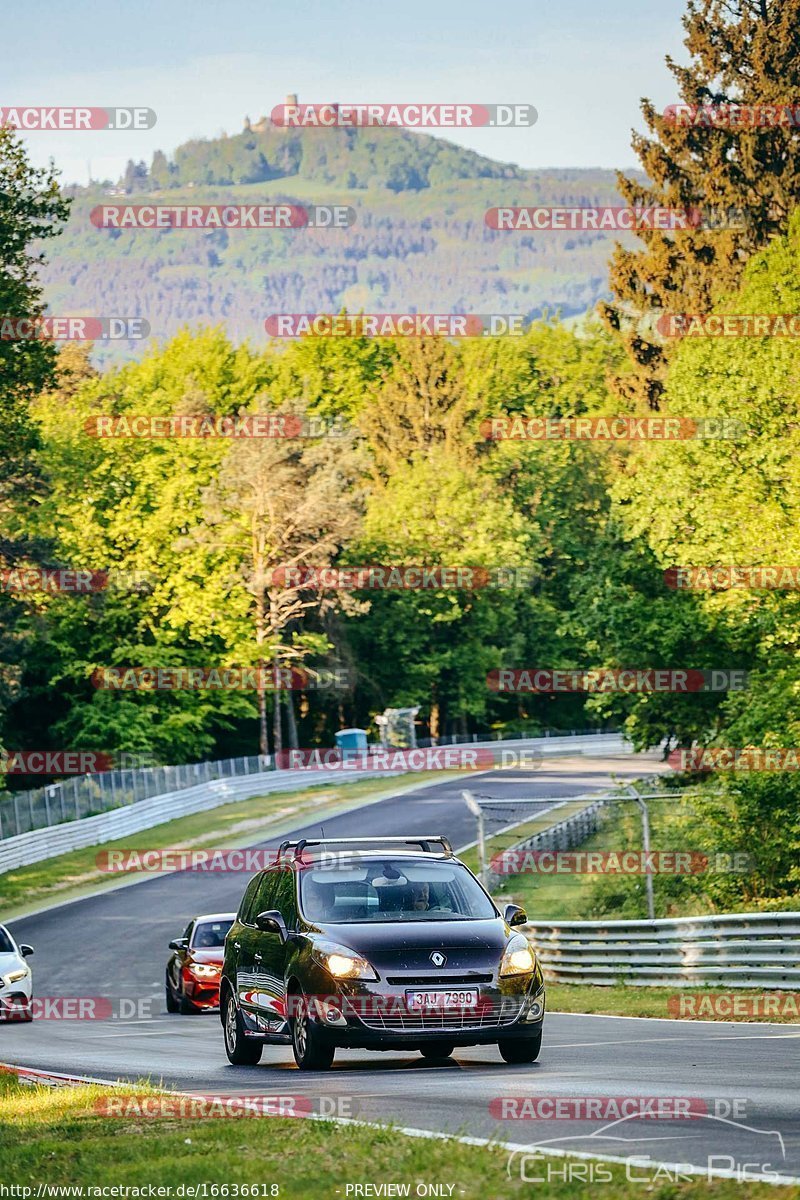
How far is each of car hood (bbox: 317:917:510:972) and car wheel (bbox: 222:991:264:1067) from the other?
1.88 meters

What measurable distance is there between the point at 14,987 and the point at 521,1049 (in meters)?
12.9

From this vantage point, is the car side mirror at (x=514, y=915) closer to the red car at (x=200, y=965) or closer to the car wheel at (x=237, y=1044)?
the car wheel at (x=237, y=1044)

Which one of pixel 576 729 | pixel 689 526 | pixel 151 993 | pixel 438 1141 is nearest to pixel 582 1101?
pixel 438 1141

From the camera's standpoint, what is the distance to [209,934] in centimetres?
2700

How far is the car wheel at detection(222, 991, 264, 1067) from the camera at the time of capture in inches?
601

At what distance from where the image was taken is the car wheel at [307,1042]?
13.6 m

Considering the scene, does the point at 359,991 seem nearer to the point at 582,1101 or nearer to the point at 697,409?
the point at 582,1101

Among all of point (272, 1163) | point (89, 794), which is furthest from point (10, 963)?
point (89, 794)

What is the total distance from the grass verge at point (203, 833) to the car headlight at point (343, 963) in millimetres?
32873

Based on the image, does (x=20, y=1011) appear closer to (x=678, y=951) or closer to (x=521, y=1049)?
(x=678, y=951)

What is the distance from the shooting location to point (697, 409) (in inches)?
1714

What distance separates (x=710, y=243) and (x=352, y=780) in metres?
25.5

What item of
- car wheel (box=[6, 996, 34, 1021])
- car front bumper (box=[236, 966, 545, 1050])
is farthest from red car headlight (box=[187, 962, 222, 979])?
car front bumper (box=[236, 966, 545, 1050])

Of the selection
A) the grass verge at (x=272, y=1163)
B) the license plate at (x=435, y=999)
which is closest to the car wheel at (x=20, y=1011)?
the license plate at (x=435, y=999)
